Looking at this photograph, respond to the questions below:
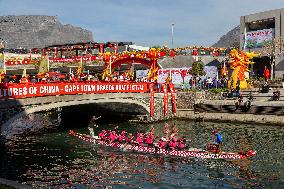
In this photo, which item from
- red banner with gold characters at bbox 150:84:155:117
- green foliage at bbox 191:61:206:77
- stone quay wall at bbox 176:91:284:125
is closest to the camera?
stone quay wall at bbox 176:91:284:125

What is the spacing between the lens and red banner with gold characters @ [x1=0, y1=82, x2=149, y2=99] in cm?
3306

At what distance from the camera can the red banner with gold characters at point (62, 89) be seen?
33.1m

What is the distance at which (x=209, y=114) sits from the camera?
181 ft

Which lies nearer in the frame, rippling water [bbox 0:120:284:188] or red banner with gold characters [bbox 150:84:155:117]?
rippling water [bbox 0:120:284:188]

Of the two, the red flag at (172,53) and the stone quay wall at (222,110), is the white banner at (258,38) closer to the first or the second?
the red flag at (172,53)

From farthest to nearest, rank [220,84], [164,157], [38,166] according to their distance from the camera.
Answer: [220,84], [164,157], [38,166]

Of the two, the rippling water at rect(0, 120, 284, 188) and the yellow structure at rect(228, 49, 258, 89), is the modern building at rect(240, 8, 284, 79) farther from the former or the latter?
the rippling water at rect(0, 120, 284, 188)

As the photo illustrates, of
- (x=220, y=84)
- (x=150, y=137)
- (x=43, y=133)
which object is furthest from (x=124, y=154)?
(x=220, y=84)

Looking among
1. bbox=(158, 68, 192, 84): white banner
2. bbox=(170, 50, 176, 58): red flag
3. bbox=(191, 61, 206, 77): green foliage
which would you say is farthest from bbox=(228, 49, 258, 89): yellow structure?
bbox=(170, 50, 176, 58): red flag

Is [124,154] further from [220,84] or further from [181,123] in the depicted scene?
[220,84]

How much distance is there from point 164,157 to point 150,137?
2.62 metres

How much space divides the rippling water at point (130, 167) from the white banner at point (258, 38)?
38486 millimetres

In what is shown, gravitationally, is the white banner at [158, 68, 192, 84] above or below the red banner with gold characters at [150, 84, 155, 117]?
above

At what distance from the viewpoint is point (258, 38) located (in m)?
77.0
